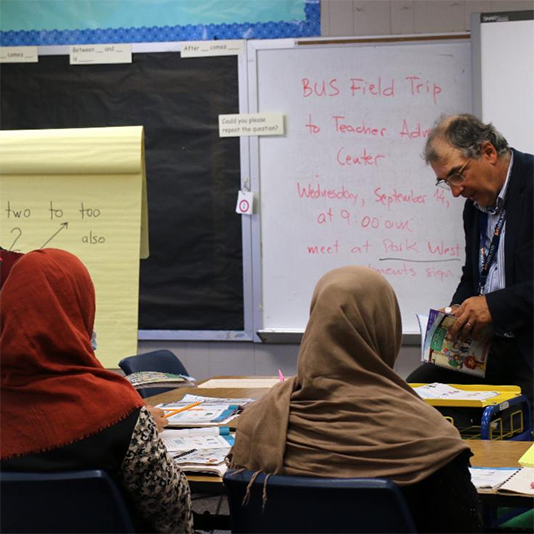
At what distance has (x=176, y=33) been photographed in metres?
4.85

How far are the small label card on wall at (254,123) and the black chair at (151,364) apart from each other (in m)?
1.40


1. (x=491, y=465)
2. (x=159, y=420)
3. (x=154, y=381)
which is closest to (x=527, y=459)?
(x=491, y=465)

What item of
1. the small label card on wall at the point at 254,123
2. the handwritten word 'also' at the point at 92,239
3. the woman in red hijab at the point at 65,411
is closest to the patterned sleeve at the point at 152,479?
the woman in red hijab at the point at 65,411

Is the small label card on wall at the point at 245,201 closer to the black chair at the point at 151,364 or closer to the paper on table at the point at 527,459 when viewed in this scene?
the black chair at the point at 151,364

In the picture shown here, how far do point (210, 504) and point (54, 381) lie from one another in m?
2.42

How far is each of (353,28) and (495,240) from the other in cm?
175

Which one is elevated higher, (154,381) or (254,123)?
(254,123)

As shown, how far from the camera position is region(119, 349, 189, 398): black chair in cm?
358

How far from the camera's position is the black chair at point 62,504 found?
176cm

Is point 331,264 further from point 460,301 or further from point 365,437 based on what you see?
point 365,437

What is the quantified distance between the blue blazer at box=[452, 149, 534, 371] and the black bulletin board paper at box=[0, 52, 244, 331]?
1805 millimetres

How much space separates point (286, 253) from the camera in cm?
478

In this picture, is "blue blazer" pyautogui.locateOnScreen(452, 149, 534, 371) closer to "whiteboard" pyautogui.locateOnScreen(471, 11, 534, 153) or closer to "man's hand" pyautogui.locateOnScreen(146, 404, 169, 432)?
"whiteboard" pyautogui.locateOnScreen(471, 11, 534, 153)

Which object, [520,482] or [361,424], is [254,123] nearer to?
[520,482]
